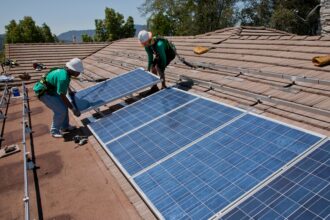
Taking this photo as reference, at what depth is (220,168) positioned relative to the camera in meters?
4.33

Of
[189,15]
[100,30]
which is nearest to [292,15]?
[189,15]

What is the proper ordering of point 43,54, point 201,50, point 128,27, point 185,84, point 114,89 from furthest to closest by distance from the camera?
point 128,27
point 43,54
point 201,50
point 185,84
point 114,89

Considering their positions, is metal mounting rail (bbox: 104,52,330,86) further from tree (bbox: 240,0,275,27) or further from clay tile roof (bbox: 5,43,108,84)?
tree (bbox: 240,0,275,27)

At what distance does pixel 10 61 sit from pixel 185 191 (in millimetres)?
16616

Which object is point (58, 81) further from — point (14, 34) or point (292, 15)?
point (14, 34)

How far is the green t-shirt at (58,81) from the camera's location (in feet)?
23.7

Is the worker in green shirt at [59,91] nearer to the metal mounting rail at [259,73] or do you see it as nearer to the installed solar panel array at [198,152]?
the installed solar panel array at [198,152]

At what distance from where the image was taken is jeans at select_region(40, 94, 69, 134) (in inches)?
304

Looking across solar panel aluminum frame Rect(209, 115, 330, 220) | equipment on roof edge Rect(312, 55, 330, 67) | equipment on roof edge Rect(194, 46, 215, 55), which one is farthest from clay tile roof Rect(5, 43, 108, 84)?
solar panel aluminum frame Rect(209, 115, 330, 220)

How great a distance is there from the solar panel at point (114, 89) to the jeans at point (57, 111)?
0.41 metres

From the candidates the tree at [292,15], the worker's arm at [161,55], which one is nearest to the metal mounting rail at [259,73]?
the worker's arm at [161,55]

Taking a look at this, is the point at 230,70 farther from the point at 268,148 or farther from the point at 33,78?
the point at 33,78

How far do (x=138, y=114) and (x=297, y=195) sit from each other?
4.14 metres

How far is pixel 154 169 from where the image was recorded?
15.8 feet
